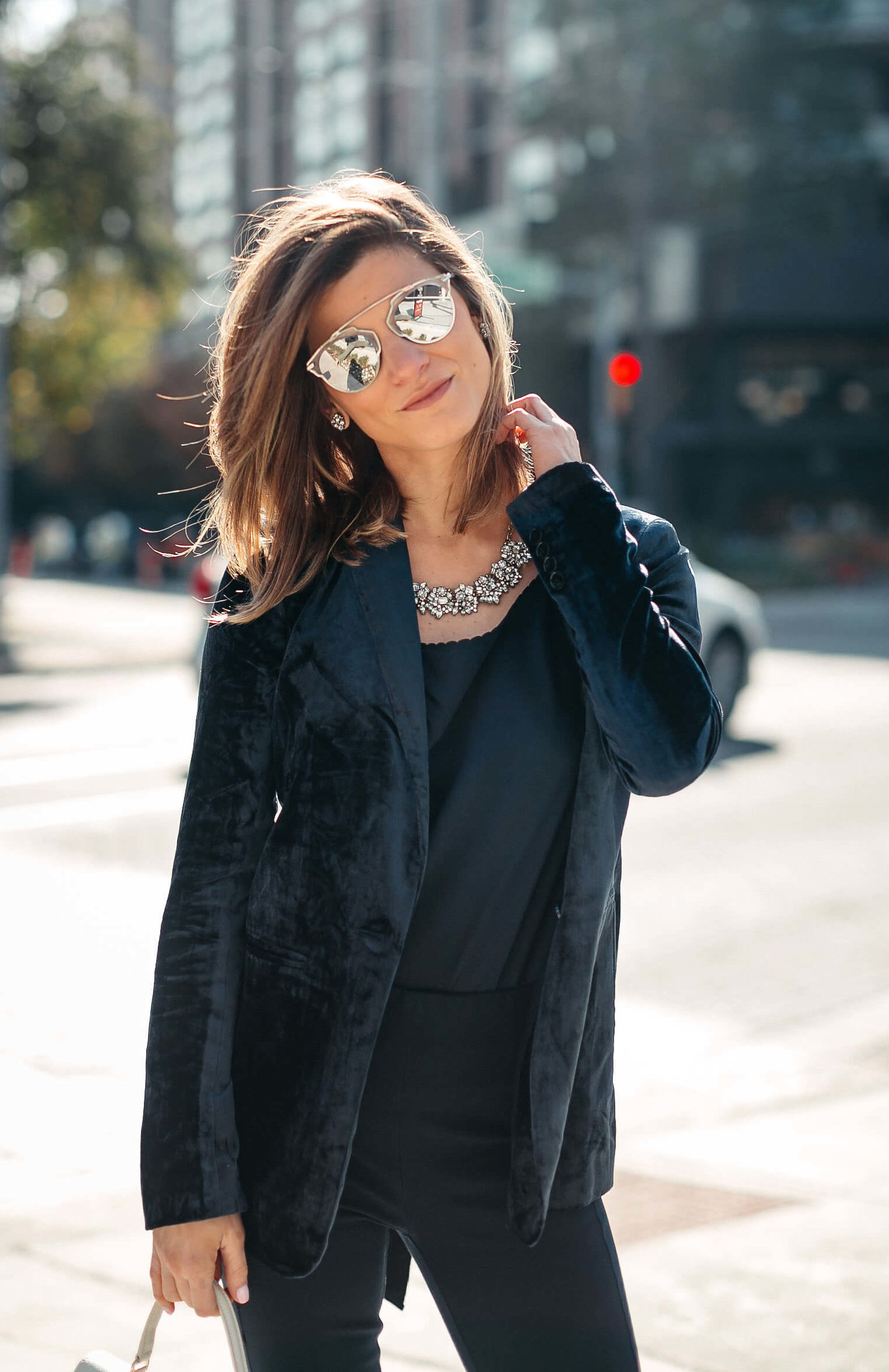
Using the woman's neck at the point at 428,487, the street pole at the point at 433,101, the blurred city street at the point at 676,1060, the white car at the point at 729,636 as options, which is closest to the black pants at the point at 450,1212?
the woman's neck at the point at 428,487

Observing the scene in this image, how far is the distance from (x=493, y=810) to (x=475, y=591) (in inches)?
11.3

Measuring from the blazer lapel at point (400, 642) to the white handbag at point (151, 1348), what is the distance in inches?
23.3

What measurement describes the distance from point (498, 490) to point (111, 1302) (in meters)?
2.14

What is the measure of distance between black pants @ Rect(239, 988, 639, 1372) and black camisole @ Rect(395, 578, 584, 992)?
5 cm

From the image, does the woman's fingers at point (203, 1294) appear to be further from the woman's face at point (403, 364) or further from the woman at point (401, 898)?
the woman's face at point (403, 364)

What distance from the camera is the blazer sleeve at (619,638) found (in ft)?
5.75

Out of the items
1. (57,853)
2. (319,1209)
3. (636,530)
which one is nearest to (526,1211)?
(319,1209)

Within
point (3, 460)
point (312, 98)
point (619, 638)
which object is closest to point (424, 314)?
point (619, 638)

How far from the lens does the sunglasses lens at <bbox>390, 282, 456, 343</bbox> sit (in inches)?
73.4

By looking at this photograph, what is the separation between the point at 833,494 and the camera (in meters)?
38.2

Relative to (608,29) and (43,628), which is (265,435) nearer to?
(43,628)

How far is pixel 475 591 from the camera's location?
6.27 feet

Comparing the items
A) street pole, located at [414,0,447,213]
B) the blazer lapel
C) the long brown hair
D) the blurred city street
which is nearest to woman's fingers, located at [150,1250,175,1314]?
the blazer lapel

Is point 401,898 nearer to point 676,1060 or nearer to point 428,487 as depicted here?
point 428,487
